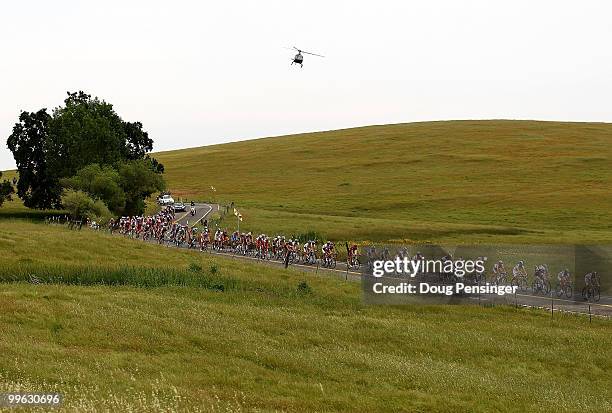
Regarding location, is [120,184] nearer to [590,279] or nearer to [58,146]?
[58,146]

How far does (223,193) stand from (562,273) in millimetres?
89660

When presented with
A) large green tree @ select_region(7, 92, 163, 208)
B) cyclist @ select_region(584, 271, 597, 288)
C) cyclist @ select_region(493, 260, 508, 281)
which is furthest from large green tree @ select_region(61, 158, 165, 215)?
cyclist @ select_region(584, 271, 597, 288)

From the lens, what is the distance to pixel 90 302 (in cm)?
3148

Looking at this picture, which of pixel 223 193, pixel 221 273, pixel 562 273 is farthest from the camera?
pixel 223 193

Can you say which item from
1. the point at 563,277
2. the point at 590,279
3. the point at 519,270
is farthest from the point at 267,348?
the point at 590,279

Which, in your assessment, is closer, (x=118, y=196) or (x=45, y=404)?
(x=45, y=404)

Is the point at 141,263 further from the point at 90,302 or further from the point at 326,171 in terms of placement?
the point at 326,171

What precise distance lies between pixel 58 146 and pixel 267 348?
66.9 meters

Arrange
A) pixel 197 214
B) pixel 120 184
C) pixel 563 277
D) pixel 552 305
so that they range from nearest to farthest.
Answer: pixel 552 305 < pixel 563 277 < pixel 120 184 < pixel 197 214

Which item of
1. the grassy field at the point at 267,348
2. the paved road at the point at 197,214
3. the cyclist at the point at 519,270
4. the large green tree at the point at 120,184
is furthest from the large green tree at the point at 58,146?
the cyclist at the point at 519,270

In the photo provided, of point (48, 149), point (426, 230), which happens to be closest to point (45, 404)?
point (426, 230)

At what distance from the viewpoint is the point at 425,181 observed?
11819 cm

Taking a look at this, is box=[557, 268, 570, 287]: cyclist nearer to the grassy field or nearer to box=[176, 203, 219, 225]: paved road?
the grassy field

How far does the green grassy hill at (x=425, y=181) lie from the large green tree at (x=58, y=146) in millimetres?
19840
